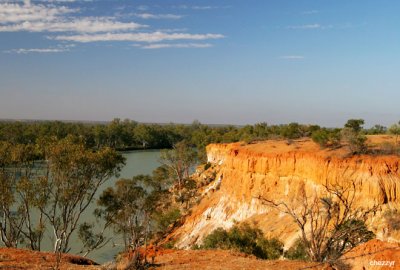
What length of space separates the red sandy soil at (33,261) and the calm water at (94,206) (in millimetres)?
4341

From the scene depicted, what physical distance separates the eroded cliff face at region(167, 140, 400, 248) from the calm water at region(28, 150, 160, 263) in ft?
16.6

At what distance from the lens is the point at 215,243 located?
63.7 ft

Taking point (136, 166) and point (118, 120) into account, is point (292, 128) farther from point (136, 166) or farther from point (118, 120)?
point (118, 120)

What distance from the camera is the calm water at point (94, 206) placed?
2816 cm

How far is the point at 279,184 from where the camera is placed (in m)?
29.0

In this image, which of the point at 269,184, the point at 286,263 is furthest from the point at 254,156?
the point at 286,263

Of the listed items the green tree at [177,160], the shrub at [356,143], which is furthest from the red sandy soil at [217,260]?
the green tree at [177,160]

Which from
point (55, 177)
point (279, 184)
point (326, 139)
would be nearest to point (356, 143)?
point (326, 139)

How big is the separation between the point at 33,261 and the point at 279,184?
67.1 ft

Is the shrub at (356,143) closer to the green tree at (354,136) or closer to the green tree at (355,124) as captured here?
the green tree at (354,136)

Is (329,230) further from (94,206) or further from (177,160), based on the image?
(177,160)

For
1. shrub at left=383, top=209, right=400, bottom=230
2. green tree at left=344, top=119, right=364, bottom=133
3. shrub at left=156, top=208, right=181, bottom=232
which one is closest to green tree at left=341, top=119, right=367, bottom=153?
green tree at left=344, top=119, right=364, bottom=133

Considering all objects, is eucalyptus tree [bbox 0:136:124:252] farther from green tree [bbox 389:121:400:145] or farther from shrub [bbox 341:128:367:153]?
green tree [bbox 389:121:400:145]

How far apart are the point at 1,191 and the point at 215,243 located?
1099cm
